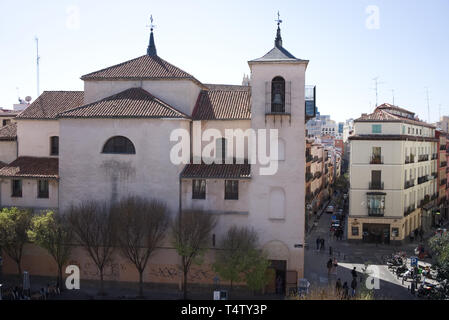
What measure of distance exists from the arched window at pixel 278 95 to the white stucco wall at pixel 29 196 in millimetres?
15465

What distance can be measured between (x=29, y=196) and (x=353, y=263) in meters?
25.0

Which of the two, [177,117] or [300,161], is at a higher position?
[177,117]

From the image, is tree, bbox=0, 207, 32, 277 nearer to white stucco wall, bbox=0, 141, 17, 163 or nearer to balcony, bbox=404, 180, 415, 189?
white stucco wall, bbox=0, 141, 17, 163

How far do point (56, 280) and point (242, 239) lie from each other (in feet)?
43.0

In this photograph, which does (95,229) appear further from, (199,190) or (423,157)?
(423,157)

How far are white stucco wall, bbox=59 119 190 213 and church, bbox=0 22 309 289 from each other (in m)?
0.06

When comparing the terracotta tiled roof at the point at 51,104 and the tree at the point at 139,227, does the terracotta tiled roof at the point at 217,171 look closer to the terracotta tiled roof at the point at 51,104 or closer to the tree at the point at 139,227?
the tree at the point at 139,227

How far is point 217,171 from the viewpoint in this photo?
31875 mm

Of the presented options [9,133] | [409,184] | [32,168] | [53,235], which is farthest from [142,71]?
[409,184]

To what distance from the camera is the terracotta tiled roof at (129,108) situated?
3148 centimetres
